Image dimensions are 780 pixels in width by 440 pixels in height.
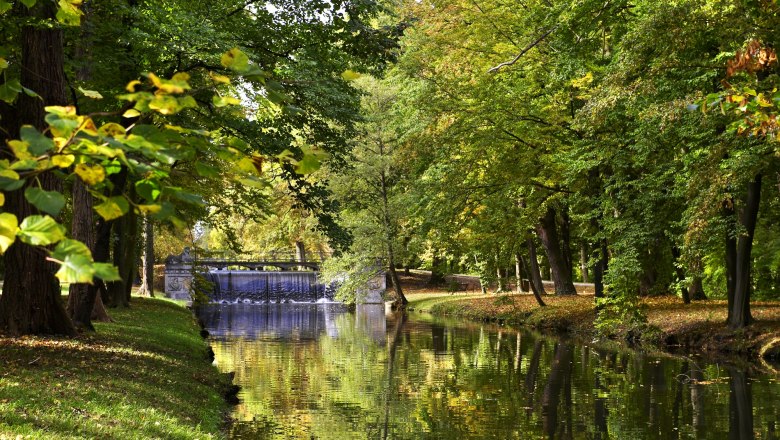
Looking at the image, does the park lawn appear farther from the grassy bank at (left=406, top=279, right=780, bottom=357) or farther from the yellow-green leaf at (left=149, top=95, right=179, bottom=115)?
the yellow-green leaf at (left=149, top=95, right=179, bottom=115)

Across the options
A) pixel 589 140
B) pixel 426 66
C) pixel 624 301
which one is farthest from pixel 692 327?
pixel 426 66

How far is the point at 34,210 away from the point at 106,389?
134 inches

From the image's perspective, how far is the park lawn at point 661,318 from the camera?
20.5 meters

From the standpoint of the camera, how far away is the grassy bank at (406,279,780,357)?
20453 mm

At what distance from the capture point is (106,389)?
32.7 feet

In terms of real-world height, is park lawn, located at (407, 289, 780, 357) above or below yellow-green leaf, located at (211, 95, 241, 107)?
below

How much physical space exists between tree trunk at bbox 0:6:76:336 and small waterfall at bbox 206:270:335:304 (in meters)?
37.8

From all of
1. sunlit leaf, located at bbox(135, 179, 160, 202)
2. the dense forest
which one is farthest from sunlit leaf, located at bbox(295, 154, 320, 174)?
sunlit leaf, located at bbox(135, 179, 160, 202)

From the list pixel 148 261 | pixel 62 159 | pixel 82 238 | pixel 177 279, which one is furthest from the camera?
pixel 177 279

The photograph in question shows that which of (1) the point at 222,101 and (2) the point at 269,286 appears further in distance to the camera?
(2) the point at 269,286

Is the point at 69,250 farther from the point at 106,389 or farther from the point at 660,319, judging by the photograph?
the point at 660,319

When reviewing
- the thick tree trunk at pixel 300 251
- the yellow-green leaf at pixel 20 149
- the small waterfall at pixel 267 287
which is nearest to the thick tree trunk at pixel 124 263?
the yellow-green leaf at pixel 20 149

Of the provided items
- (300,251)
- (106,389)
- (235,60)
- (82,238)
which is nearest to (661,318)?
(82,238)

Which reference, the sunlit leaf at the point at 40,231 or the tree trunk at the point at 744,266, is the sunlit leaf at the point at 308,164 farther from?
the tree trunk at the point at 744,266
